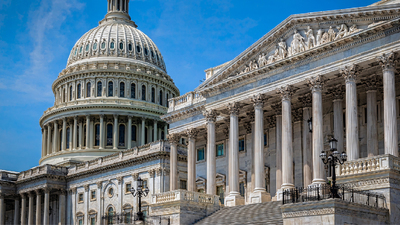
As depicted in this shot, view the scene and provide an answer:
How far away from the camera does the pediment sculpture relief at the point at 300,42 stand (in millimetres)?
43500

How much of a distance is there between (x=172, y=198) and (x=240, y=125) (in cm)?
1616

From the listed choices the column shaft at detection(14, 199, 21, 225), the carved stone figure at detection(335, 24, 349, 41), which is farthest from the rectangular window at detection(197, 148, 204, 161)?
the column shaft at detection(14, 199, 21, 225)

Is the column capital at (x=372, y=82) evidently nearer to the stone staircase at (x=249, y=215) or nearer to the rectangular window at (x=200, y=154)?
the stone staircase at (x=249, y=215)

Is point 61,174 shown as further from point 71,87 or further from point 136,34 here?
point 136,34

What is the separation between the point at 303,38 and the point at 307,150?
10055mm

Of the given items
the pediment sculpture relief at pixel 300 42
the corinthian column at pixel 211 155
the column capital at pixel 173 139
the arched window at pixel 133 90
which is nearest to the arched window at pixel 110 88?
the arched window at pixel 133 90

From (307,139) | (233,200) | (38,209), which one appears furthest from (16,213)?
(307,139)

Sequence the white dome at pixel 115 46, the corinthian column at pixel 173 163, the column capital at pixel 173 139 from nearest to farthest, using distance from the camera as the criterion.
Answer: the corinthian column at pixel 173 163 < the column capital at pixel 173 139 < the white dome at pixel 115 46

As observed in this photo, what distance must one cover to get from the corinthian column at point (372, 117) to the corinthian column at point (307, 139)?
587 centimetres

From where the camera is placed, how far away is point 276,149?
5378 cm

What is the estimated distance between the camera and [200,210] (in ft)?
153

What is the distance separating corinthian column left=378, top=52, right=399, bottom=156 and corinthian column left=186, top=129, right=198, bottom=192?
23026mm

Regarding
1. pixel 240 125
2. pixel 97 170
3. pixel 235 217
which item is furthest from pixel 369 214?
pixel 97 170

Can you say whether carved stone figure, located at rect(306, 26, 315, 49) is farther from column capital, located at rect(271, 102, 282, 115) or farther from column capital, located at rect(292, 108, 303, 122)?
column capital, located at rect(292, 108, 303, 122)
